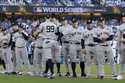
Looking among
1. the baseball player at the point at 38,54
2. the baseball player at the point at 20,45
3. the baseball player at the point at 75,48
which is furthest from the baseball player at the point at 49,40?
the baseball player at the point at 20,45

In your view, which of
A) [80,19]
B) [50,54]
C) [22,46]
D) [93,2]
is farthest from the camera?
[93,2]

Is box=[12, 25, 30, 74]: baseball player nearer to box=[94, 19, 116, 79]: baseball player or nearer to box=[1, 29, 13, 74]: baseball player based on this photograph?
box=[1, 29, 13, 74]: baseball player

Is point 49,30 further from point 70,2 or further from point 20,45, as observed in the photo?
point 70,2

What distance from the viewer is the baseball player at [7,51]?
52.5ft

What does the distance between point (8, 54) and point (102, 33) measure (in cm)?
369

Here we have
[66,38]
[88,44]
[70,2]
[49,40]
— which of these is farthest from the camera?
[70,2]

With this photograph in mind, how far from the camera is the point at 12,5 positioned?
27891 mm

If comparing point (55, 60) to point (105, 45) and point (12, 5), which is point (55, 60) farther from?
point (12, 5)

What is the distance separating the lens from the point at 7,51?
53.2ft

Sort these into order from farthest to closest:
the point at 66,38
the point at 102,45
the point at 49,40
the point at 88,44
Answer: the point at 66,38
the point at 88,44
the point at 102,45
the point at 49,40

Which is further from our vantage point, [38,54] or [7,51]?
[7,51]

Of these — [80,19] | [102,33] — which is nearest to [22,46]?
[102,33]

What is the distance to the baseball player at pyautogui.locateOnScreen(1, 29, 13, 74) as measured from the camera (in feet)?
52.5

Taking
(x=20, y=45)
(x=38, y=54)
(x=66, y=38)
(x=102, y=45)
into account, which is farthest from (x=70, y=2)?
(x=102, y=45)
